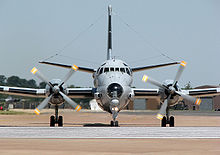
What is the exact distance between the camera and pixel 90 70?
30.5 m

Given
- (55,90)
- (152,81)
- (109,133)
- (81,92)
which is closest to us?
(109,133)

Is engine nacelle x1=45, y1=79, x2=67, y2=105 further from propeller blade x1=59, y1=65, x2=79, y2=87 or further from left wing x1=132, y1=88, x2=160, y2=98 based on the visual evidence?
left wing x1=132, y1=88, x2=160, y2=98

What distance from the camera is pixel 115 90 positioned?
26.0 metres

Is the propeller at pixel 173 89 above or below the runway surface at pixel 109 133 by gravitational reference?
above

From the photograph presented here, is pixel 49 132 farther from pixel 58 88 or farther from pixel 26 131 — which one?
pixel 58 88

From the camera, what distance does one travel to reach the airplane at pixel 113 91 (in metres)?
26.4

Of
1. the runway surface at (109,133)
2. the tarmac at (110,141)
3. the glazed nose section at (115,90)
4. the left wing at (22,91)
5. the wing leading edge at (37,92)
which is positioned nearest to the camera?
the tarmac at (110,141)

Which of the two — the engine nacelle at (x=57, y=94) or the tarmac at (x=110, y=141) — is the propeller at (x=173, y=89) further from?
the tarmac at (x=110, y=141)

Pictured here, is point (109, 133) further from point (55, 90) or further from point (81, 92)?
point (81, 92)

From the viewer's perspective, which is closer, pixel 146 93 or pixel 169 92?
pixel 169 92

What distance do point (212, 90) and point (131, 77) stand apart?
6.61 meters

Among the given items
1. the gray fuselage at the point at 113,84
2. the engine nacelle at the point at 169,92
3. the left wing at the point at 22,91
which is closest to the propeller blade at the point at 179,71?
the engine nacelle at the point at 169,92

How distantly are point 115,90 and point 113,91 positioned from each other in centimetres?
14

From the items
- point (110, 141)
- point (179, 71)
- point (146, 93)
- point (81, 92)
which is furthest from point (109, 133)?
point (146, 93)
